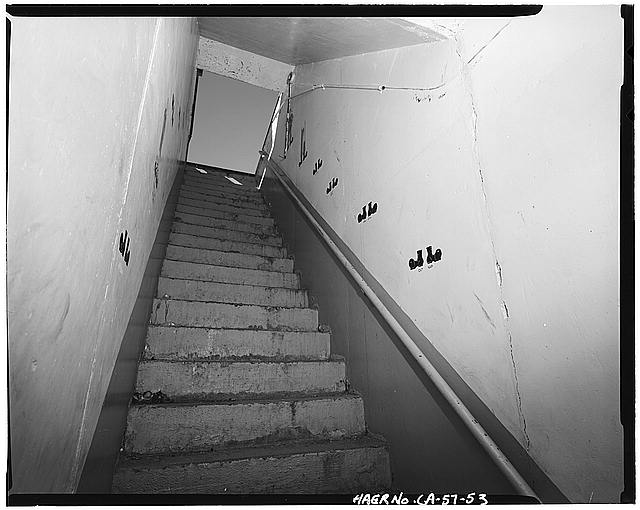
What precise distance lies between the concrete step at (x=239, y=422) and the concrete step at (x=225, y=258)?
4.12ft

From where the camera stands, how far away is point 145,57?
1.08 m

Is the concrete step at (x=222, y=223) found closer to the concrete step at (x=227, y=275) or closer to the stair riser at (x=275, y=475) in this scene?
the concrete step at (x=227, y=275)

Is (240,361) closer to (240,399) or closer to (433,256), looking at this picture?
(240,399)

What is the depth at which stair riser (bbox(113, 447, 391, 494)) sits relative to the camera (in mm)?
1288

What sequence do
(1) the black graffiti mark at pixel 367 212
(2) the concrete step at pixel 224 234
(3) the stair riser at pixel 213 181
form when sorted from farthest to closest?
1. (3) the stair riser at pixel 213 181
2. (2) the concrete step at pixel 224 234
3. (1) the black graffiti mark at pixel 367 212

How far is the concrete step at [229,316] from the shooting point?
79.8 inches

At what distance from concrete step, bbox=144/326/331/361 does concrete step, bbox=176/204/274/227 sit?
1630 mm

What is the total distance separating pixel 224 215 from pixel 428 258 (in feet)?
8.16

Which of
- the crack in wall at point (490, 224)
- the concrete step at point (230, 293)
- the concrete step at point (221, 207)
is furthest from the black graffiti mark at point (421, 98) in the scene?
the concrete step at point (221, 207)

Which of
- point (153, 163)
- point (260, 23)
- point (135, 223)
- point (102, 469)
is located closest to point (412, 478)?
point (102, 469)

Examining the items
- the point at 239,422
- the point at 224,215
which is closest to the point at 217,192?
the point at 224,215

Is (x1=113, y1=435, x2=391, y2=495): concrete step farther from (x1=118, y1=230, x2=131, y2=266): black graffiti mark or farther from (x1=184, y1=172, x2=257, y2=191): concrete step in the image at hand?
(x1=184, y1=172, x2=257, y2=191): concrete step

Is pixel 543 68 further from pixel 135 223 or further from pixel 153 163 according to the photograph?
pixel 153 163

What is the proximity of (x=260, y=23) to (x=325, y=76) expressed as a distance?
0.57 m
